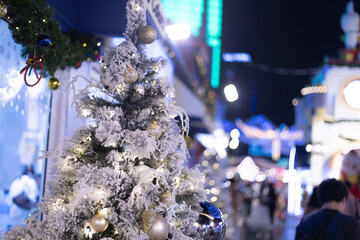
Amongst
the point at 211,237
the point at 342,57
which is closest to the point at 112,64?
the point at 211,237

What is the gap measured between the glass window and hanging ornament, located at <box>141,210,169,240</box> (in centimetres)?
196

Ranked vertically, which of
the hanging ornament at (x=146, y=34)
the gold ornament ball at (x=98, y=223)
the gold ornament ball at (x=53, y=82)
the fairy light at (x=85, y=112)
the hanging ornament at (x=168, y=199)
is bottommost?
the gold ornament ball at (x=98, y=223)

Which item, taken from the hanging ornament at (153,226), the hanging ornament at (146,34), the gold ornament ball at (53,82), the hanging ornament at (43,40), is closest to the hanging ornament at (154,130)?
the hanging ornament at (153,226)

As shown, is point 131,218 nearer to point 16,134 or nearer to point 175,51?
point 16,134

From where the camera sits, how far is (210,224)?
366 centimetres

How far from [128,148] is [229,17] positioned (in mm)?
31698

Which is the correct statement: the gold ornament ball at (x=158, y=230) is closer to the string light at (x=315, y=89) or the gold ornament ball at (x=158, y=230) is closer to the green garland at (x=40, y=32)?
the green garland at (x=40, y=32)

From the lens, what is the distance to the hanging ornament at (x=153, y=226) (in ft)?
9.63

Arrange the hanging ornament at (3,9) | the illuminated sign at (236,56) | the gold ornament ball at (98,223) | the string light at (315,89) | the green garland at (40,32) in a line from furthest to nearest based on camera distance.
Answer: the illuminated sign at (236,56) → the string light at (315,89) → the green garland at (40,32) → the hanging ornament at (3,9) → the gold ornament ball at (98,223)

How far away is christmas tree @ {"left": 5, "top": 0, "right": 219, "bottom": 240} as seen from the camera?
2.96m

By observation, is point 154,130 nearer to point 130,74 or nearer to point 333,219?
point 130,74

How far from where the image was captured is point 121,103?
3.29 meters

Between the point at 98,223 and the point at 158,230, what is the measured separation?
37 cm

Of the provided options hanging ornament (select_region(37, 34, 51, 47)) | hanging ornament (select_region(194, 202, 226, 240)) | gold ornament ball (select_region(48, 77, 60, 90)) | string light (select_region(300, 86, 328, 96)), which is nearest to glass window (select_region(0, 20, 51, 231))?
gold ornament ball (select_region(48, 77, 60, 90))
